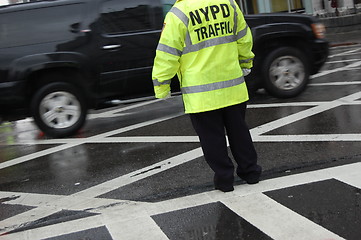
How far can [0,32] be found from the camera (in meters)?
7.69

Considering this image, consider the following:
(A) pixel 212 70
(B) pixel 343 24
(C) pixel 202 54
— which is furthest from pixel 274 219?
(B) pixel 343 24

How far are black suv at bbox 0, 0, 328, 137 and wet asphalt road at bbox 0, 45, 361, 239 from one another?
19.5 inches

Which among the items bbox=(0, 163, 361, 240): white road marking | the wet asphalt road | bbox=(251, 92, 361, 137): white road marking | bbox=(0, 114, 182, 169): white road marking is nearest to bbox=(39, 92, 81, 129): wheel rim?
the wet asphalt road

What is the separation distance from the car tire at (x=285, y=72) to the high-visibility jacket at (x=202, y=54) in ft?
Result: 13.4

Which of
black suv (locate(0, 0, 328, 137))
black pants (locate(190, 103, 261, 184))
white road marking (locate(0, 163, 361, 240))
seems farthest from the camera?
black suv (locate(0, 0, 328, 137))

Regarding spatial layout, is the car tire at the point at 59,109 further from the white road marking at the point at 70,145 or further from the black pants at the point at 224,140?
the black pants at the point at 224,140

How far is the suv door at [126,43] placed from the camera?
8.03 m

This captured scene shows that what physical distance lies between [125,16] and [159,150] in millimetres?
2523

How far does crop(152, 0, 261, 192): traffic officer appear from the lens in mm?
4465

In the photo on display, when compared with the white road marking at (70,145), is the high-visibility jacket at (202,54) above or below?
above

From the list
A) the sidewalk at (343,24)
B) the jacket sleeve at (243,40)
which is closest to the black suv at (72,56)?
the jacket sleeve at (243,40)

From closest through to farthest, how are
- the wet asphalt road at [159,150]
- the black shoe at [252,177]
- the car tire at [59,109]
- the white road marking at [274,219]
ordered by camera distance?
the white road marking at [274,219] → the black shoe at [252,177] → the wet asphalt road at [159,150] → the car tire at [59,109]

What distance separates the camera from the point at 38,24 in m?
7.81

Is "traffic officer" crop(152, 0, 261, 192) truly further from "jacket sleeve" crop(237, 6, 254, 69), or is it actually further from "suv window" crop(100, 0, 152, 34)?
"suv window" crop(100, 0, 152, 34)
